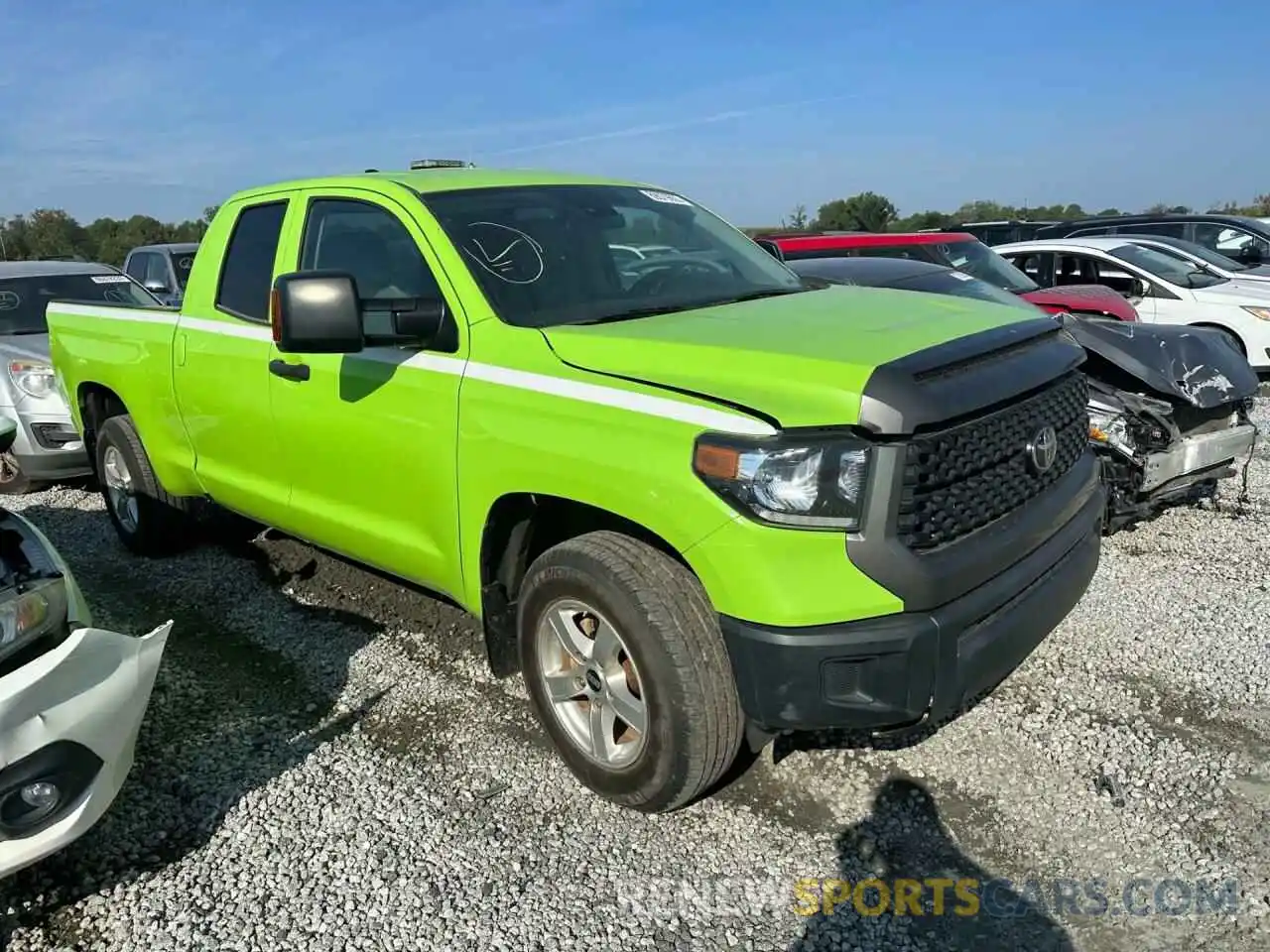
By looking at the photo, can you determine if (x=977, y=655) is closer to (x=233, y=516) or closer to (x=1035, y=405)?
(x=1035, y=405)

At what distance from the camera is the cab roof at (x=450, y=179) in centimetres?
373

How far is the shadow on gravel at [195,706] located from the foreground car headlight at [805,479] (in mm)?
2018

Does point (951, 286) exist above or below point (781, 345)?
below

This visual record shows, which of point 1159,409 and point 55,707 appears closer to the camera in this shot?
point 55,707

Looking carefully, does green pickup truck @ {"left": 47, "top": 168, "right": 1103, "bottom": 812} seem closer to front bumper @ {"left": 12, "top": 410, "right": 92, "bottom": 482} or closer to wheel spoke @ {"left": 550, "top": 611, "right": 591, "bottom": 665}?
wheel spoke @ {"left": 550, "top": 611, "right": 591, "bottom": 665}

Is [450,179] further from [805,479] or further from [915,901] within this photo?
[915,901]

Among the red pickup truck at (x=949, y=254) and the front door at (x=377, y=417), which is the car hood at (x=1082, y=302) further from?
the front door at (x=377, y=417)

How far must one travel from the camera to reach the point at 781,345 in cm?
273

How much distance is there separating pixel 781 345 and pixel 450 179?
5.69 feet

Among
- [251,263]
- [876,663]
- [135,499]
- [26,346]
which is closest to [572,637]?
[876,663]

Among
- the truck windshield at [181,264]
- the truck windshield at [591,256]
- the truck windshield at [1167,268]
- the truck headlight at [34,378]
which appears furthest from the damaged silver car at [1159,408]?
the truck windshield at [181,264]

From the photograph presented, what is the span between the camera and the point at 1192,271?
405 inches

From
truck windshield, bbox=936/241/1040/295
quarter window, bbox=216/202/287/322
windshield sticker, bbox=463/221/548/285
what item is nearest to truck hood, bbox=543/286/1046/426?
windshield sticker, bbox=463/221/548/285

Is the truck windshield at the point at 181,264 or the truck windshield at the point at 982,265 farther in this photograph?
the truck windshield at the point at 181,264
